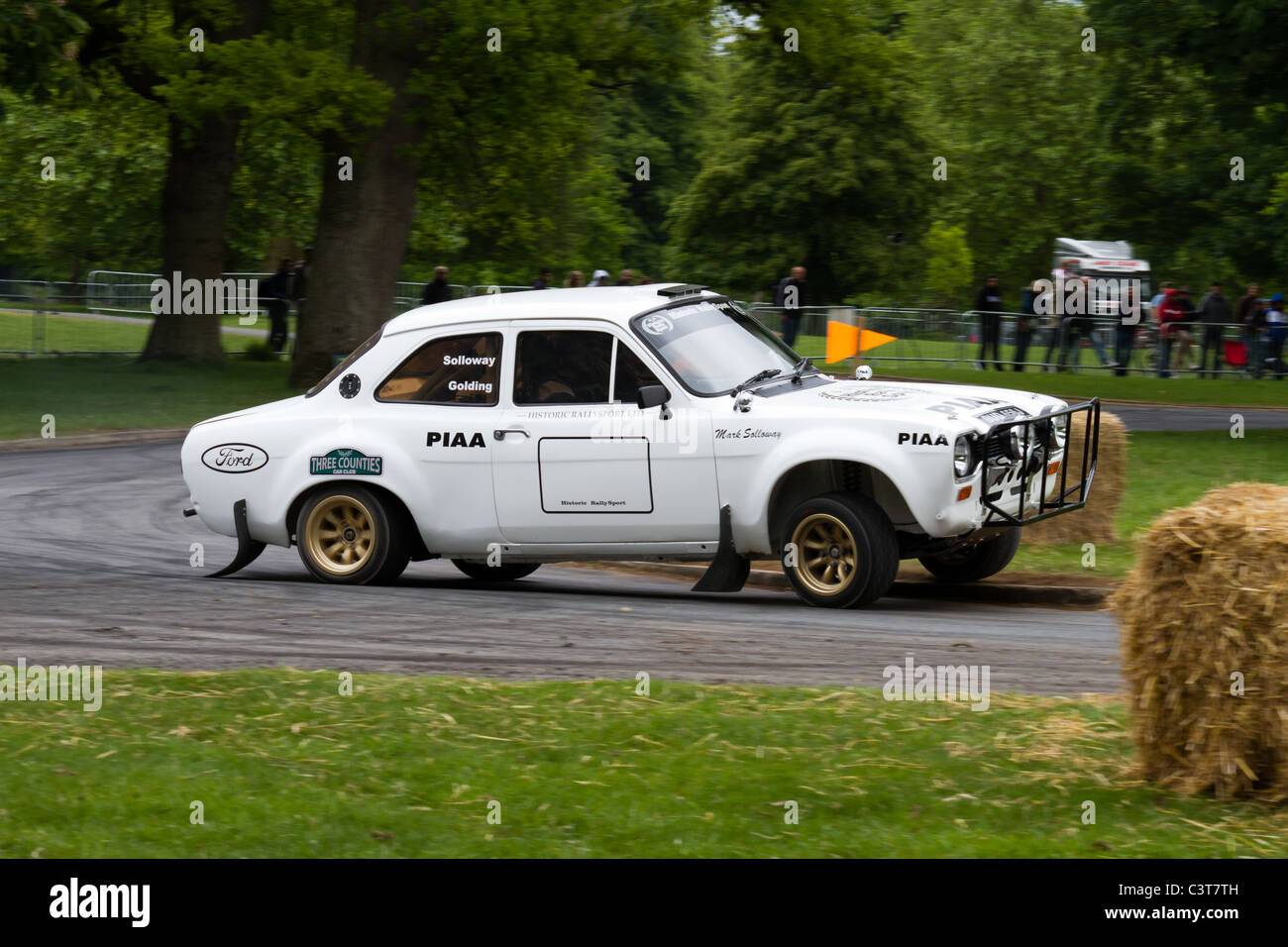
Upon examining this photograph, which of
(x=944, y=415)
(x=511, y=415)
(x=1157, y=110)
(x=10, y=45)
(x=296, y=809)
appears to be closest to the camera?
(x=296, y=809)

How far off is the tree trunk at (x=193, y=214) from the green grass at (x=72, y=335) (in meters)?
1.33

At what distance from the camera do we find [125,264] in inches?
2269

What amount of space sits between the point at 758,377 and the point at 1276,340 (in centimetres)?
2284

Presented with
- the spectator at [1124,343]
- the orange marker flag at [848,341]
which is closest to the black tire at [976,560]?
the orange marker flag at [848,341]

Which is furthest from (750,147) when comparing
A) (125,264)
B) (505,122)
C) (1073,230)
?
(505,122)

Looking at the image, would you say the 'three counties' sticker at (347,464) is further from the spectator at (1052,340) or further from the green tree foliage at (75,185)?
the green tree foliage at (75,185)

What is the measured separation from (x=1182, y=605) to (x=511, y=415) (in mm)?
6167

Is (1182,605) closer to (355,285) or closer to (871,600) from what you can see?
(871,600)

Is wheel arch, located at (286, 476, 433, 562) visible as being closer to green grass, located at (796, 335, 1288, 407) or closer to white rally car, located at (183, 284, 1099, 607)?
white rally car, located at (183, 284, 1099, 607)

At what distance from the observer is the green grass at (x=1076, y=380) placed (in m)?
29.4

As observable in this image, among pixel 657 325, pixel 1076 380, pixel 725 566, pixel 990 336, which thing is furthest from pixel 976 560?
pixel 990 336

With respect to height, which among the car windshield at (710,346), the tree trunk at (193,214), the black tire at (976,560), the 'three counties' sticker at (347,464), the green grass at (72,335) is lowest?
the black tire at (976,560)

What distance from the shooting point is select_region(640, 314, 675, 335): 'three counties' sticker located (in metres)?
11.6

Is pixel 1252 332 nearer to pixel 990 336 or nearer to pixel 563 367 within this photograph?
pixel 990 336
